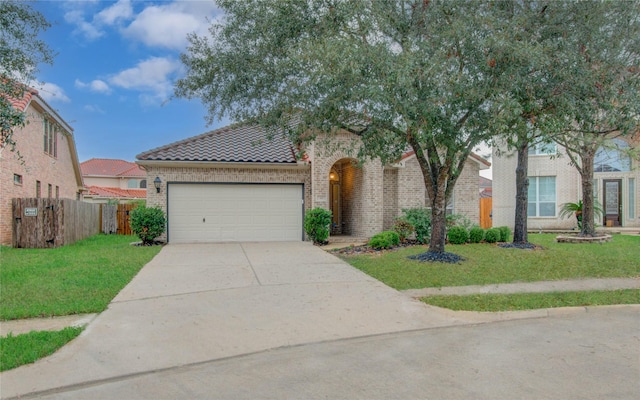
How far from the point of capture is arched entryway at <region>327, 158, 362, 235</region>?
17.6 m

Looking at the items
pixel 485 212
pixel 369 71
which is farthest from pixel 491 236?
pixel 485 212

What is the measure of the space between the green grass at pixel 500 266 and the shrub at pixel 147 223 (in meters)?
7.02

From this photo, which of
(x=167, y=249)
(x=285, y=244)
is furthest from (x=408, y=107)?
(x=167, y=249)

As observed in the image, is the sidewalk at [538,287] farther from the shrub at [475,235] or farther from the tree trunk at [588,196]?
the tree trunk at [588,196]

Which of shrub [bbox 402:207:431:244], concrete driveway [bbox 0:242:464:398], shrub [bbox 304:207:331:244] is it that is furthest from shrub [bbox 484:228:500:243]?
concrete driveway [bbox 0:242:464:398]

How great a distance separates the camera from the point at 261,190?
16.4 meters

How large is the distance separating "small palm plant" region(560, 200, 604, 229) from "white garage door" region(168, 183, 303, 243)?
12698mm

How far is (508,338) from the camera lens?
17.9ft

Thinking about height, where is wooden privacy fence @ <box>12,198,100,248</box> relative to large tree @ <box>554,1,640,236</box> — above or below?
below

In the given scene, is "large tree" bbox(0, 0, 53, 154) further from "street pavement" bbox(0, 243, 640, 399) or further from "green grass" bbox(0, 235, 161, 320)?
"street pavement" bbox(0, 243, 640, 399)

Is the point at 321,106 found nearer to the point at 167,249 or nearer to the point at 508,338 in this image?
the point at 508,338

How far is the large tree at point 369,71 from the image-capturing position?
8070 mm

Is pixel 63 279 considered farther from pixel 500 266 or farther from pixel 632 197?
pixel 632 197

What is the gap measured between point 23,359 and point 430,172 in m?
9.27
